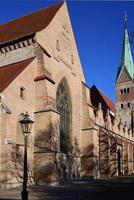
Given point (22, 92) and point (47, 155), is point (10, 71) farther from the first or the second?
point (47, 155)

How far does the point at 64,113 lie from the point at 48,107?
547 cm

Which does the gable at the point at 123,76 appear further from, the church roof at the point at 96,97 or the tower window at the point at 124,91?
the church roof at the point at 96,97

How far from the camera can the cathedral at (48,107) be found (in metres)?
23.9

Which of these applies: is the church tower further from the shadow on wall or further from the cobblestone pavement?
the cobblestone pavement

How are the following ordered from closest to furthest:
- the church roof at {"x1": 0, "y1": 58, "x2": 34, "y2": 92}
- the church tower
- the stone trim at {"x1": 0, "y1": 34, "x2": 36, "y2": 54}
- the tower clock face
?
1. the church roof at {"x1": 0, "y1": 58, "x2": 34, "y2": 92}
2. the stone trim at {"x1": 0, "y1": 34, "x2": 36, "y2": 54}
3. the church tower
4. the tower clock face

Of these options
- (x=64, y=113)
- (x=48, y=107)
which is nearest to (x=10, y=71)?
(x=48, y=107)

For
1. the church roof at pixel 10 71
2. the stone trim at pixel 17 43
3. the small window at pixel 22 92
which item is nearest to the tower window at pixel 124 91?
the stone trim at pixel 17 43

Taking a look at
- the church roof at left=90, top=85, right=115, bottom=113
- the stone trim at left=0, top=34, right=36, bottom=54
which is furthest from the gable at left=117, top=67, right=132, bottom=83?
the stone trim at left=0, top=34, right=36, bottom=54

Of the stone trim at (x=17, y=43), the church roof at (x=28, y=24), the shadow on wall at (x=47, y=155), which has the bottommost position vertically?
the shadow on wall at (x=47, y=155)

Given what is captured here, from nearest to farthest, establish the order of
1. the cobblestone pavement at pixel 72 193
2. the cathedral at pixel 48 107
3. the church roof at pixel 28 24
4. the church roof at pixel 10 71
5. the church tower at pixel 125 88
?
the cobblestone pavement at pixel 72 193 → the cathedral at pixel 48 107 → the church roof at pixel 10 71 → the church roof at pixel 28 24 → the church tower at pixel 125 88

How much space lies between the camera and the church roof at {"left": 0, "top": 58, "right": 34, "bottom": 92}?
24333 millimetres

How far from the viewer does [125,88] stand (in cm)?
6612

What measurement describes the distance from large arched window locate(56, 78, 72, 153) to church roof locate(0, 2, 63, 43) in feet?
18.3

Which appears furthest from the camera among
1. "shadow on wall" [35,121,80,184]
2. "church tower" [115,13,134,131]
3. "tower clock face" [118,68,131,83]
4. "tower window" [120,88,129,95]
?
"tower clock face" [118,68,131,83]
